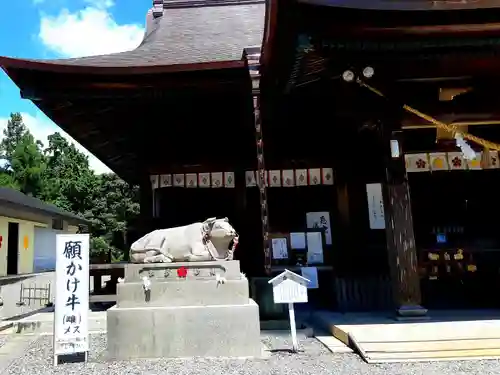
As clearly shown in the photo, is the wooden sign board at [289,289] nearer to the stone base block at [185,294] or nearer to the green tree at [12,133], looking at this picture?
the stone base block at [185,294]

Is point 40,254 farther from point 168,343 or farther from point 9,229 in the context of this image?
point 168,343

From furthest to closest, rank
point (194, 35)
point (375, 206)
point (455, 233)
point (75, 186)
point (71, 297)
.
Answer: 1. point (75, 186)
2. point (194, 35)
3. point (455, 233)
4. point (375, 206)
5. point (71, 297)

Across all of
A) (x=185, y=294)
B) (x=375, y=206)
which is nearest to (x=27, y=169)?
(x=375, y=206)

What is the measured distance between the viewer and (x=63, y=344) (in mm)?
4816

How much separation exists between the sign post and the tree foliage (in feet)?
75.5

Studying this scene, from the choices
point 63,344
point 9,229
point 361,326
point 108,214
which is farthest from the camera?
point 108,214

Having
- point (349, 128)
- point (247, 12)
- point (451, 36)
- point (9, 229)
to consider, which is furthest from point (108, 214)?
point (451, 36)

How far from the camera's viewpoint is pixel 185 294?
5078 millimetres

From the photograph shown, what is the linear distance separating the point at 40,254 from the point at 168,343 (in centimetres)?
2044

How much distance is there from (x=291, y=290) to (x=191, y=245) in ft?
4.61

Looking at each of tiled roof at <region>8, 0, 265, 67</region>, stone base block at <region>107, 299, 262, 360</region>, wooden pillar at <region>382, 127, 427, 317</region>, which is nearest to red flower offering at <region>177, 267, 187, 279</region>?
stone base block at <region>107, 299, 262, 360</region>

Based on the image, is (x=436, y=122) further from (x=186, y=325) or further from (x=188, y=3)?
(x=188, y=3)

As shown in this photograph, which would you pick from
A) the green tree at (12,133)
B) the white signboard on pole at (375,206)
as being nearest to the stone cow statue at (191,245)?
the white signboard on pole at (375,206)

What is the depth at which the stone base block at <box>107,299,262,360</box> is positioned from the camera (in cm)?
490
